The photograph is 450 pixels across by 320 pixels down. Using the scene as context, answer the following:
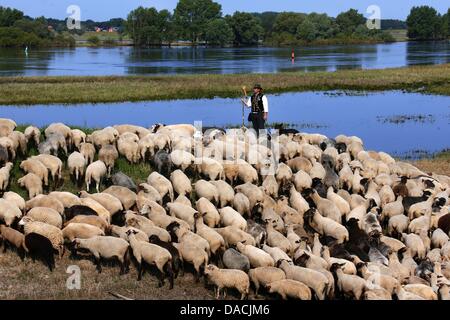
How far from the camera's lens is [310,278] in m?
11.4

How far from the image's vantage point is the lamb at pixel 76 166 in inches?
650

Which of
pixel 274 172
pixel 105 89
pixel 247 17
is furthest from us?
pixel 247 17

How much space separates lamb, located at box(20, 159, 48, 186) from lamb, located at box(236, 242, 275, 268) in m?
5.77

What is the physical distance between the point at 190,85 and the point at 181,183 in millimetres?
29978

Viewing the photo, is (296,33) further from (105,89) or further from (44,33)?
(105,89)

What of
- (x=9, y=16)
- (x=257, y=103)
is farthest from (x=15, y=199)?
(x=9, y=16)

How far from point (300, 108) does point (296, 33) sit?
136m

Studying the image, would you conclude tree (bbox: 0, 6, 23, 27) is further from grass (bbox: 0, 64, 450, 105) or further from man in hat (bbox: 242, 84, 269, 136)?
man in hat (bbox: 242, 84, 269, 136)

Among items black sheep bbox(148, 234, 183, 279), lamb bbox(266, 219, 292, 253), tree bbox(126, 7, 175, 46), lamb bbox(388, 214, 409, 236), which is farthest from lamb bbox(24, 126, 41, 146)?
tree bbox(126, 7, 175, 46)

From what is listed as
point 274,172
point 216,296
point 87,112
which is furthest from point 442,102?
point 216,296

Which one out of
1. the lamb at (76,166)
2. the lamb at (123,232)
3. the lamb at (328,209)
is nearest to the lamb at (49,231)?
the lamb at (123,232)

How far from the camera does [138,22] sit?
166m

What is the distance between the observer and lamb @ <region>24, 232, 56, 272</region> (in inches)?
490

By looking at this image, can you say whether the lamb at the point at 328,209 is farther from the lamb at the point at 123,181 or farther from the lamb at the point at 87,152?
the lamb at the point at 87,152
